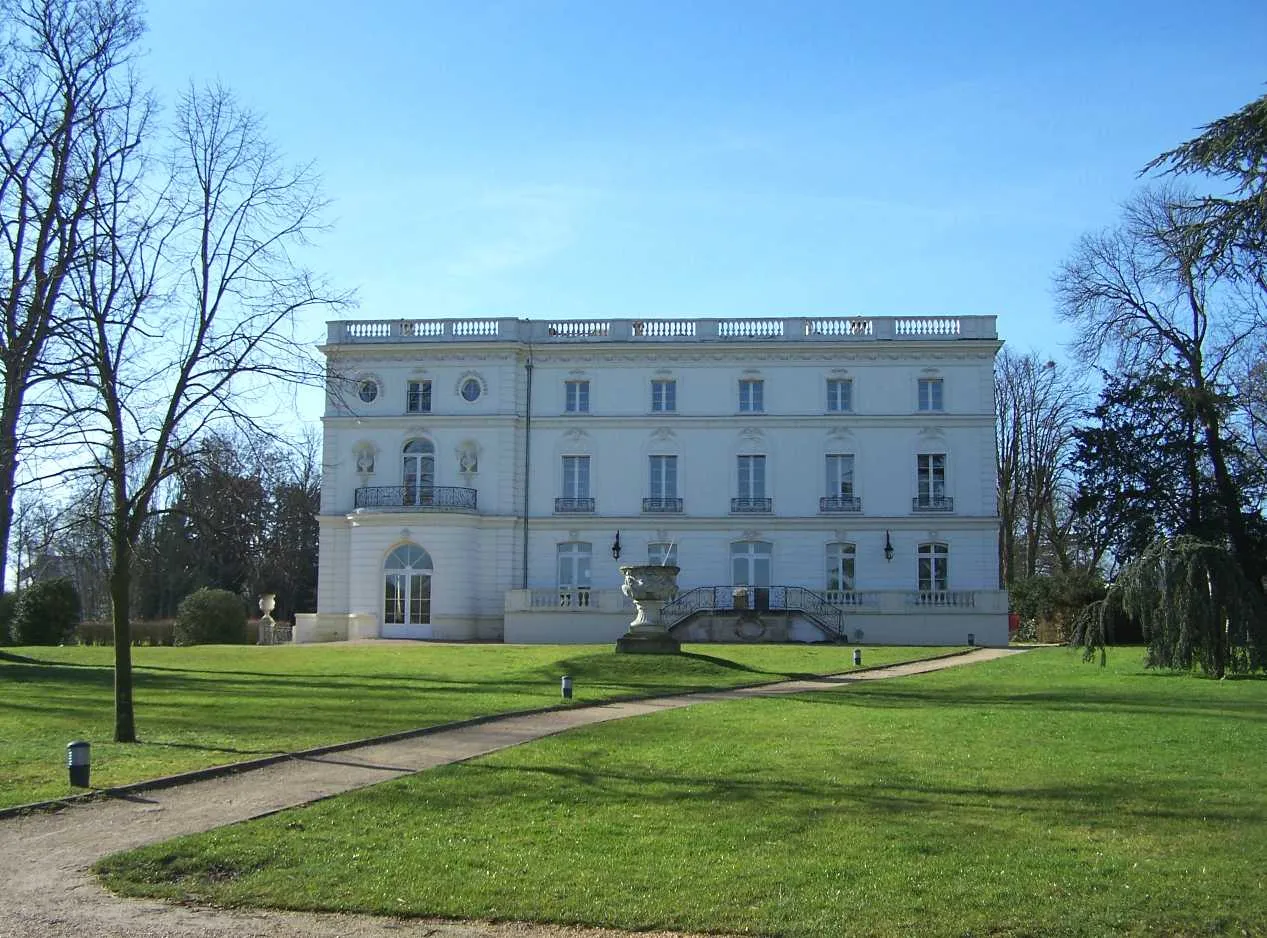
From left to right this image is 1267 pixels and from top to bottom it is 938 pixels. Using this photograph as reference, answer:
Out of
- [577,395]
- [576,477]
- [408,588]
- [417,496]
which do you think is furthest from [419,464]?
[577,395]

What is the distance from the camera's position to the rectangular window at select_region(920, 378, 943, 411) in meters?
→ 46.6

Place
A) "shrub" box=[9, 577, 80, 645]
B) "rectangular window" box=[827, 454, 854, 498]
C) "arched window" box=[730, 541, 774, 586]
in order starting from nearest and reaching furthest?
"shrub" box=[9, 577, 80, 645] < "arched window" box=[730, 541, 774, 586] < "rectangular window" box=[827, 454, 854, 498]

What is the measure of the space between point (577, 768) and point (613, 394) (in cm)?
3555

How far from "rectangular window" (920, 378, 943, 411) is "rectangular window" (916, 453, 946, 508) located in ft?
6.09

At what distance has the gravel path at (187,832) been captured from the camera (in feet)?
24.4

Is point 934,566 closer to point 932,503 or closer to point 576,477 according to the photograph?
point 932,503

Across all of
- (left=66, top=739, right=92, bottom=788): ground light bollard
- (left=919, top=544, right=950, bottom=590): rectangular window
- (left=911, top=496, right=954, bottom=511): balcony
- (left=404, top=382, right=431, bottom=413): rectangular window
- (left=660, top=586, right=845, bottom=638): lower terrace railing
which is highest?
(left=404, top=382, right=431, bottom=413): rectangular window

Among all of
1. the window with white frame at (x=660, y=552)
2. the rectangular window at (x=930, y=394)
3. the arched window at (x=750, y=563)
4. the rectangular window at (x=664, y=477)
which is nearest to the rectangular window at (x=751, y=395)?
the rectangular window at (x=664, y=477)

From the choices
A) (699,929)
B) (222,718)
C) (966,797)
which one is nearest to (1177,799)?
(966,797)

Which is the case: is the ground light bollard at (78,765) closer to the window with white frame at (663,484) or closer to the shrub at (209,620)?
the shrub at (209,620)

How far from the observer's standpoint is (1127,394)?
45250 millimetres

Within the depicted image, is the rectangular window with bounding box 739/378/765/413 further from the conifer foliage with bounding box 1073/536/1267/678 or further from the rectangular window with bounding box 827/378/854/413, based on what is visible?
the conifer foliage with bounding box 1073/536/1267/678

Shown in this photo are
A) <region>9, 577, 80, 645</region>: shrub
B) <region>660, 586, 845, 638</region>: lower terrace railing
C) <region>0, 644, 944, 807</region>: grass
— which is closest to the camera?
<region>0, 644, 944, 807</region>: grass

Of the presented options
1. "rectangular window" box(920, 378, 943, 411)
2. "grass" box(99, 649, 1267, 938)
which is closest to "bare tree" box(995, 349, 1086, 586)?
"rectangular window" box(920, 378, 943, 411)
